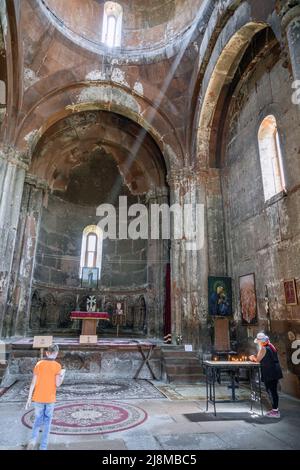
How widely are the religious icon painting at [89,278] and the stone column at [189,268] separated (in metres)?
5.53

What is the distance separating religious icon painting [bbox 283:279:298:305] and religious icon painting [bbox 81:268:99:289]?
32.4 ft

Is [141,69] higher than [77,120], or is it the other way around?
[141,69]

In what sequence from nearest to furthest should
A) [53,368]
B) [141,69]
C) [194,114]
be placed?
1. [53,368]
2. [194,114]
3. [141,69]

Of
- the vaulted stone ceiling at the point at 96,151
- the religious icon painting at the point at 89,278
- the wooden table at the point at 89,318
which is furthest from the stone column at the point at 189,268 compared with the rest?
the religious icon painting at the point at 89,278

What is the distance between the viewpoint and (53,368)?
4012mm

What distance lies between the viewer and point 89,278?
15.4m

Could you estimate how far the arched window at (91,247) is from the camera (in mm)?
16562

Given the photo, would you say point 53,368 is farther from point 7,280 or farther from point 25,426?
point 7,280

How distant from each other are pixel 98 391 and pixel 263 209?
612 cm

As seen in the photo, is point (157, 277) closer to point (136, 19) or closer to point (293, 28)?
point (293, 28)

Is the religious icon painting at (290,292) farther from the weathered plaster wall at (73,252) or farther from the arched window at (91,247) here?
the arched window at (91,247)

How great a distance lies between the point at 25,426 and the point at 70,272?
36.7 ft

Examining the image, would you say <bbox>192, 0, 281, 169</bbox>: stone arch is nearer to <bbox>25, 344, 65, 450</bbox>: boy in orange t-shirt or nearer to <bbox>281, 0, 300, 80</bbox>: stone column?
<bbox>281, 0, 300, 80</bbox>: stone column
